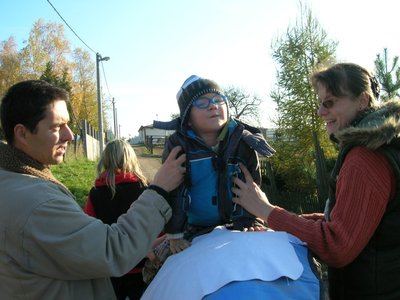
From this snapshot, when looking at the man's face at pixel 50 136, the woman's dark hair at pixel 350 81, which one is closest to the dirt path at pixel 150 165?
the man's face at pixel 50 136

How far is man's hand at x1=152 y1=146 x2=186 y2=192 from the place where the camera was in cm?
187

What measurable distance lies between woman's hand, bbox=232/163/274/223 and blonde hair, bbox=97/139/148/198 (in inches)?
75.3

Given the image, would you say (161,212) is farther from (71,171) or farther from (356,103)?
(71,171)

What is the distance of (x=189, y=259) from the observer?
156 centimetres

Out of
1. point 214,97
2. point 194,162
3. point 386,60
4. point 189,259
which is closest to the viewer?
point 189,259

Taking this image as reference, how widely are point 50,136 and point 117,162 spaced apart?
2.17 metres

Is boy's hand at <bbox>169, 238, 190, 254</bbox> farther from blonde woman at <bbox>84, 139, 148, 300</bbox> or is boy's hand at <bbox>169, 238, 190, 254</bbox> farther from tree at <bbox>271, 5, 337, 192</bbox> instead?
tree at <bbox>271, 5, 337, 192</bbox>

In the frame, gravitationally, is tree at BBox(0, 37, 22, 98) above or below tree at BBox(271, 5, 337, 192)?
above

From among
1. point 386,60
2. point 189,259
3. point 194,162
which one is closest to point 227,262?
point 189,259

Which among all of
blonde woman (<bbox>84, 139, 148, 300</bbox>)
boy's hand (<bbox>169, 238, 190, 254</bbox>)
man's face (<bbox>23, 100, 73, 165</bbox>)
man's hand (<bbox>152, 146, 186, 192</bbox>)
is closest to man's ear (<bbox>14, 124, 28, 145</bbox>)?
man's face (<bbox>23, 100, 73, 165</bbox>)

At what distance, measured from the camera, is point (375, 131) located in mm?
1595

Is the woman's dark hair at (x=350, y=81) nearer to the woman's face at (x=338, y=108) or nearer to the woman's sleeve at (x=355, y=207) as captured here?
the woman's face at (x=338, y=108)

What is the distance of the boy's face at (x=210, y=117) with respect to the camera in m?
2.42

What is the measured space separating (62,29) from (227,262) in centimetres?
4217
